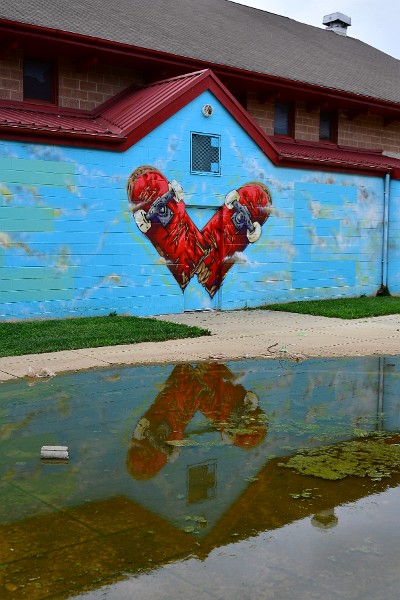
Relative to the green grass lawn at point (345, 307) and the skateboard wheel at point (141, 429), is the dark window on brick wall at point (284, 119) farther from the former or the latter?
the skateboard wheel at point (141, 429)

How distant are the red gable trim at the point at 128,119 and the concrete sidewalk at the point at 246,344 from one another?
3.71m

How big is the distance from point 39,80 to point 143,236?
4.58 m

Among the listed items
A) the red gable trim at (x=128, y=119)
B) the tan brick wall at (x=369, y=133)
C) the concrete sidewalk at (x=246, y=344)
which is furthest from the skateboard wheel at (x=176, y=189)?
the tan brick wall at (x=369, y=133)

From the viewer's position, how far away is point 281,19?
88.0 ft

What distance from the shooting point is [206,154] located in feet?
50.6

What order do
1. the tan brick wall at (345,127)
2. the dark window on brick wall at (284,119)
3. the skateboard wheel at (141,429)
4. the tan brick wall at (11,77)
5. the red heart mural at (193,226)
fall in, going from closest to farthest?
the skateboard wheel at (141,429)
the red heart mural at (193,226)
the tan brick wall at (11,77)
the tan brick wall at (345,127)
the dark window on brick wall at (284,119)

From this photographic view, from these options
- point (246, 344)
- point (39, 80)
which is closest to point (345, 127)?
point (39, 80)

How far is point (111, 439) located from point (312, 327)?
7633mm

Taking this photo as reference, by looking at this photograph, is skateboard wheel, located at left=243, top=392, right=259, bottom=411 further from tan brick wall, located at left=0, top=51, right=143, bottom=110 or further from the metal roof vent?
the metal roof vent

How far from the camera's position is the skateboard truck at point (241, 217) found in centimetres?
1592

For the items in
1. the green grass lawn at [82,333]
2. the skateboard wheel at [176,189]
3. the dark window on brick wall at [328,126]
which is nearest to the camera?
the green grass lawn at [82,333]

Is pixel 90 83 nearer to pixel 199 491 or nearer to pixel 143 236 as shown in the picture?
pixel 143 236

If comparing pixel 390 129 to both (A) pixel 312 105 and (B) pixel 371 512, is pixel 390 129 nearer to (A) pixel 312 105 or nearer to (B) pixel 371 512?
(A) pixel 312 105

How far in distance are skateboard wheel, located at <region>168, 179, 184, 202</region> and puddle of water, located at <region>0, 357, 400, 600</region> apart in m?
7.16
